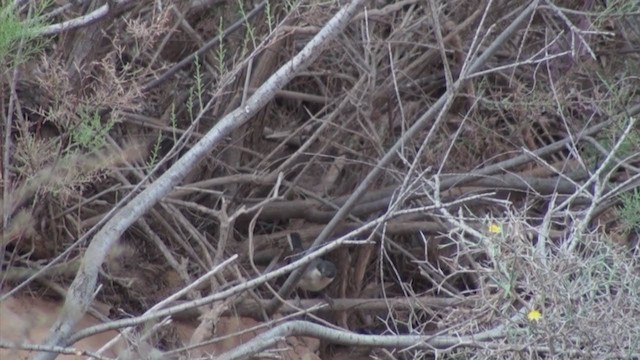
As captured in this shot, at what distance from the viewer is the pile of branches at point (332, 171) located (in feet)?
11.2

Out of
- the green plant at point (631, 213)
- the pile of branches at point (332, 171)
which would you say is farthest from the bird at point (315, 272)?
the green plant at point (631, 213)

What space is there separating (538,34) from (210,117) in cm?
184

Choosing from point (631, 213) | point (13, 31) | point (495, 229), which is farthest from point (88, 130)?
point (631, 213)

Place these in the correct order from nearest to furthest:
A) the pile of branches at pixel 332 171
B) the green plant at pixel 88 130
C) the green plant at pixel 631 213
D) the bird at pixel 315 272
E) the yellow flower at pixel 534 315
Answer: the yellow flower at pixel 534 315
the pile of branches at pixel 332 171
the green plant at pixel 88 130
the green plant at pixel 631 213
the bird at pixel 315 272

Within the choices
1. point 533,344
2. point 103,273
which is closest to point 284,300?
point 103,273

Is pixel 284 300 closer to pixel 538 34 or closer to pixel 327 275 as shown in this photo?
pixel 327 275

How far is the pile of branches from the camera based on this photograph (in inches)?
134

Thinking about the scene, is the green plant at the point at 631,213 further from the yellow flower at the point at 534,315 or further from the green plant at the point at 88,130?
the green plant at the point at 88,130

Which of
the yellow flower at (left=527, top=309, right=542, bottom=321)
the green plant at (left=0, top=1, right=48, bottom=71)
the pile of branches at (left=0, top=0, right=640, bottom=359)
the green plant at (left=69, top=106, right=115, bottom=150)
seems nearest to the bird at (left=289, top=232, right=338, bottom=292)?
the pile of branches at (left=0, top=0, right=640, bottom=359)

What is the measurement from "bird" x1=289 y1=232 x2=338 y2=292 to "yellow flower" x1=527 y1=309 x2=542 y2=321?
6.43 feet

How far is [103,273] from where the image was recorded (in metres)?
4.59

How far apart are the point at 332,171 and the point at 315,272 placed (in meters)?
0.62

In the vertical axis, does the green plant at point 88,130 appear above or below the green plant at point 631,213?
above

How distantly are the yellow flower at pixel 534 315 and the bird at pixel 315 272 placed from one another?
1960 millimetres
